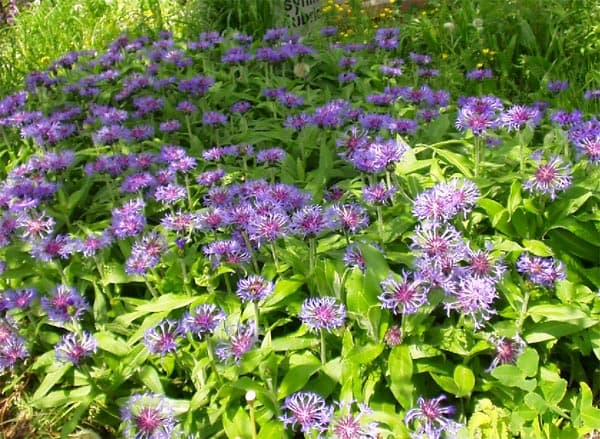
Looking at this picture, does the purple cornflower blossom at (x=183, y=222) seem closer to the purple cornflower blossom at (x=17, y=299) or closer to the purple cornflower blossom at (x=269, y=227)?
the purple cornflower blossom at (x=269, y=227)

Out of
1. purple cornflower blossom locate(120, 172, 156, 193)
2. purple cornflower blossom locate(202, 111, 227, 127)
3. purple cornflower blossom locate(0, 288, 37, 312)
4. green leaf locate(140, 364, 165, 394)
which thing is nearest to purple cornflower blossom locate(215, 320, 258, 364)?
green leaf locate(140, 364, 165, 394)

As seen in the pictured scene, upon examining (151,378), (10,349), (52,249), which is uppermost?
(52,249)

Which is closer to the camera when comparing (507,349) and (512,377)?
(512,377)

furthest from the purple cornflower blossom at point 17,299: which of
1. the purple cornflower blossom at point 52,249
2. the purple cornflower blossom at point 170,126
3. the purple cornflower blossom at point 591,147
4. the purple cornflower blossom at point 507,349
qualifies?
the purple cornflower blossom at point 591,147

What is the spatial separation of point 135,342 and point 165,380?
19 cm

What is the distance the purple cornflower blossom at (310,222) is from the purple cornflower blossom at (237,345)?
36cm

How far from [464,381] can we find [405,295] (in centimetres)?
38

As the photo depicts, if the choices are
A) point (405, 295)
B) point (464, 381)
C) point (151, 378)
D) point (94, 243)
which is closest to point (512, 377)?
point (464, 381)

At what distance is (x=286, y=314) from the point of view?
8.29ft

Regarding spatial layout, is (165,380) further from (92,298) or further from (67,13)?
(67,13)

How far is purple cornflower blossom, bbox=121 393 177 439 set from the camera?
6.29 feet

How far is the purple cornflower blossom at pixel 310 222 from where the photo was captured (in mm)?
2225

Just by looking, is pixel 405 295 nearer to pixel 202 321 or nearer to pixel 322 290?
pixel 322 290

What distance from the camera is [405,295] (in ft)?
6.58
